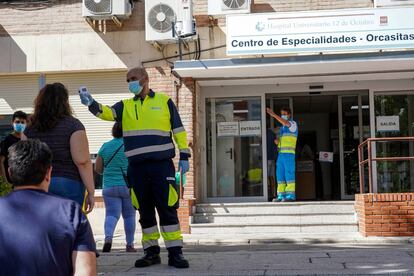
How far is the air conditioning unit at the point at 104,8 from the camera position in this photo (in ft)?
42.4

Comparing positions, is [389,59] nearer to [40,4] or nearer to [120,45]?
[120,45]

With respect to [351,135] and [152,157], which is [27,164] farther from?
[351,135]

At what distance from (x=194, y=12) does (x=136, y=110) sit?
739 centimetres

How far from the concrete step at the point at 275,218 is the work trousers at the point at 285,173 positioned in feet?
2.67

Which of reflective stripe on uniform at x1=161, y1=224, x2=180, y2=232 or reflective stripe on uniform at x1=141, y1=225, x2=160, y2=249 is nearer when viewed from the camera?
reflective stripe on uniform at x1=161, y1=224, x2=180, y2=232

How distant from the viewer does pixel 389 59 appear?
38.5 ft

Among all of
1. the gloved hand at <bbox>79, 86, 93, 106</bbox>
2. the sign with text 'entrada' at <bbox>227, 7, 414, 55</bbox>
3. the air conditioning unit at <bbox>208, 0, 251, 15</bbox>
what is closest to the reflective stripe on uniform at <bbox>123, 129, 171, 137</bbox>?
the gloved hand at <bbox>79, 86, 93, 106</bbox>

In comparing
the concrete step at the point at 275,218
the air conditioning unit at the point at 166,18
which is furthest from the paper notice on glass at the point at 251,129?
the air conditioning unit at the point at 166,18

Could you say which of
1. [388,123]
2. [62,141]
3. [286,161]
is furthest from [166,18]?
[62,141]

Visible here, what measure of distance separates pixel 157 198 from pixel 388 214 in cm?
575

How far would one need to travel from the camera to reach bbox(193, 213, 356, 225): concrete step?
11.8 m

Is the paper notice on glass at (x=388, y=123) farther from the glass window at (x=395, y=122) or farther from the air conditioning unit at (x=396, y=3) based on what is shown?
the air conditioning unit at (x=396, y=3)

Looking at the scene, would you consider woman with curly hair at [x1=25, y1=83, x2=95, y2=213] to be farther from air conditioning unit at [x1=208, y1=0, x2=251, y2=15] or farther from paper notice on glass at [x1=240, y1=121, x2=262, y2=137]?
paper notice on glass at [x1=240, y1=121, x2=262, y2=137]

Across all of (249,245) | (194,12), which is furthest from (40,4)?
(249,245)
